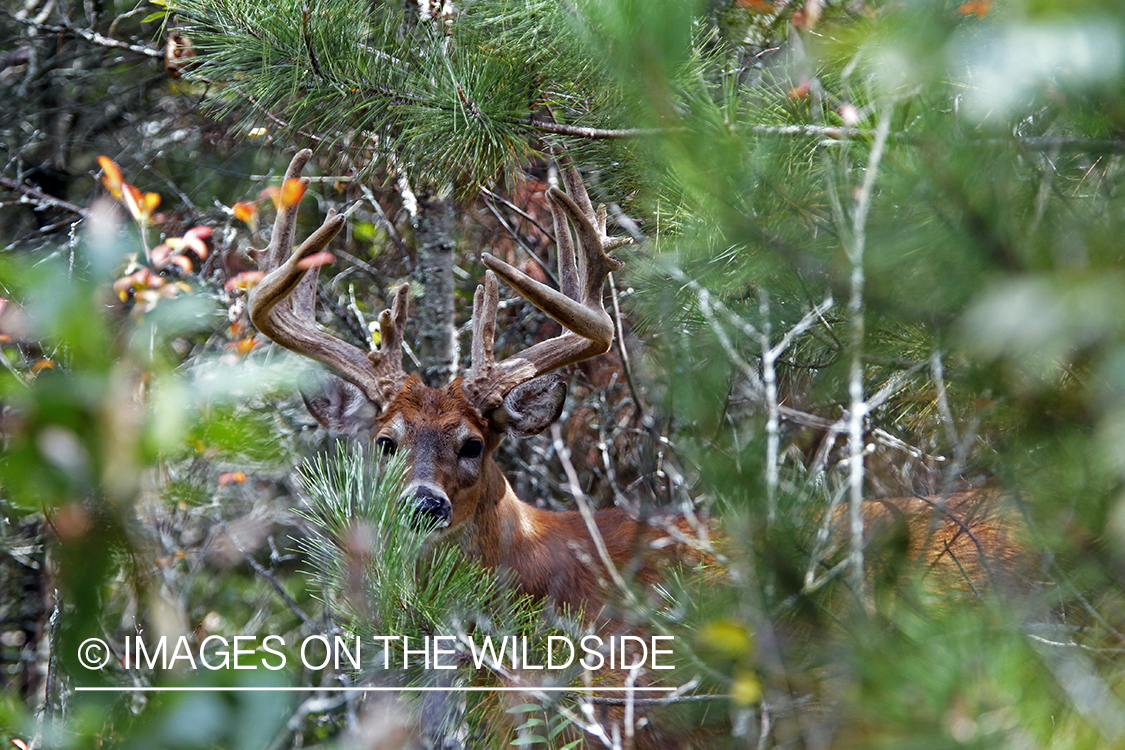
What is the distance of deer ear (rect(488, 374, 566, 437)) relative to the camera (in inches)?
169

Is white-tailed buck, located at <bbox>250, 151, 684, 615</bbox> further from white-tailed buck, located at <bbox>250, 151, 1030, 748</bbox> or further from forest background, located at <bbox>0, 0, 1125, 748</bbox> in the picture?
forest background, located at <bbox>0, 0, 1125, 748</bbox>

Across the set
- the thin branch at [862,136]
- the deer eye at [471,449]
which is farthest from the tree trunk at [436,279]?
the thin branch at [862,136]

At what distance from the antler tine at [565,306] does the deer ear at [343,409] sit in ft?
1.73

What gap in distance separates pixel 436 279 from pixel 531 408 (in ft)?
2.93

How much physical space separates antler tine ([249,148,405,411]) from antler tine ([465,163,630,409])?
0.40 metres

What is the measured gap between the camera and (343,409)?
443 cm

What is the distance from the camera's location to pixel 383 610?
234cm

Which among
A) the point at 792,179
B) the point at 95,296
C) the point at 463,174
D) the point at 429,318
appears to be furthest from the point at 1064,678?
the point at 429,318

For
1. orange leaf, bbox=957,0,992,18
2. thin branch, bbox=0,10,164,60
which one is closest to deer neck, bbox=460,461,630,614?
orange leaf, bbox=957,0,992,18

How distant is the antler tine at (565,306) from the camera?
3.80 m

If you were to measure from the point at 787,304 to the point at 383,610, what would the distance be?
4.42 feet

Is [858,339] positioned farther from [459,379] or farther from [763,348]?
[459,379]

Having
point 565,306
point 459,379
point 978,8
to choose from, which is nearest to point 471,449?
point 459,379

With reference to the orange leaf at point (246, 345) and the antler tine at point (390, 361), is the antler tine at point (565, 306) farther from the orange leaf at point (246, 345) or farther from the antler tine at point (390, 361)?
the orange leaf at point (246, 345)
